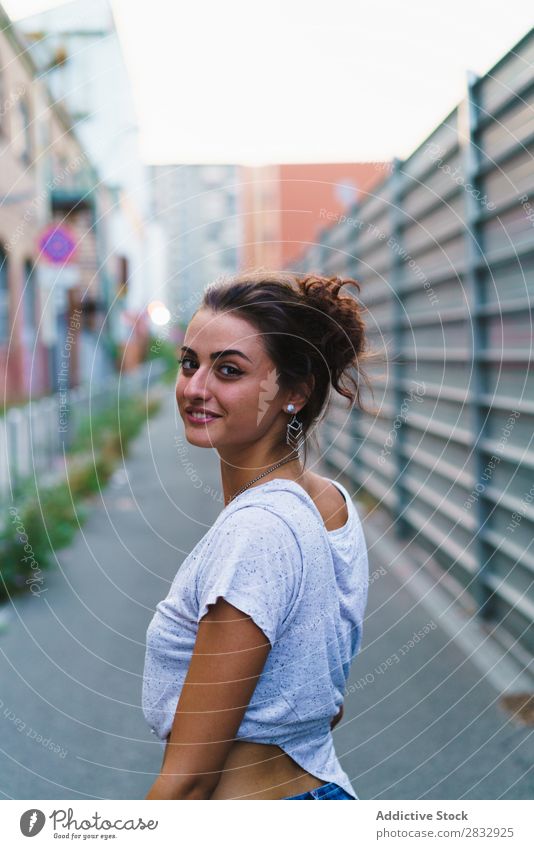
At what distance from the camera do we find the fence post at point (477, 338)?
3449 mm

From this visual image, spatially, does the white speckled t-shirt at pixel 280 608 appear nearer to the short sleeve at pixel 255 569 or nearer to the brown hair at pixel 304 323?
the short sleeve at pixel 255 569

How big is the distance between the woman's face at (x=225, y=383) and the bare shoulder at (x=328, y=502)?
11 cm

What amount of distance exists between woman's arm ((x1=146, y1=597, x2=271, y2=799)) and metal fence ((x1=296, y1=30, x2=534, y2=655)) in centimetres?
128

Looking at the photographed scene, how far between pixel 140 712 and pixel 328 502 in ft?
6.13

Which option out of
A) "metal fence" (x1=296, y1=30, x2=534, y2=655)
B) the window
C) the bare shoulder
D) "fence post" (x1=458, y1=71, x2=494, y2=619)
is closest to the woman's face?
the bare shoulder

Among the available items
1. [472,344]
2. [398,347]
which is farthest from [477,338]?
[398,347]

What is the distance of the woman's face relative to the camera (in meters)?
1.14

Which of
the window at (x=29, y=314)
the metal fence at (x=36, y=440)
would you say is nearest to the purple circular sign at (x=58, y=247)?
the metal fence at (x=36, y=440)

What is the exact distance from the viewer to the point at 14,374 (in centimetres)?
998

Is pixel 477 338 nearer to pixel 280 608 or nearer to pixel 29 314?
pixel 280 608

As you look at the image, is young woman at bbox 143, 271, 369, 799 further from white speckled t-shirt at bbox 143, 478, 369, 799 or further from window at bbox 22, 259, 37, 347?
window at bbox 22, 259, 37, 347

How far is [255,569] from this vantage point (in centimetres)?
104
